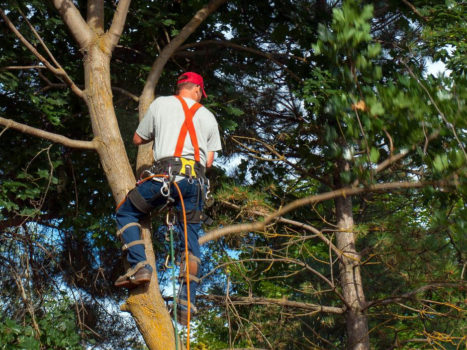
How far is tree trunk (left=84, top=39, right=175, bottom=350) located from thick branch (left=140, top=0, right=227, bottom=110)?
0.48 metres

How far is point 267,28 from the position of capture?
796 centimetres

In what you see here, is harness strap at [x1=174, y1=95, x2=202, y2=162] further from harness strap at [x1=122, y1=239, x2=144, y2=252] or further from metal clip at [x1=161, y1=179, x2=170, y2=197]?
harness strap at [x1=122, y1=239, x2=144, y2=252]

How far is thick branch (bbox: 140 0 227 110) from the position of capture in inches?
217

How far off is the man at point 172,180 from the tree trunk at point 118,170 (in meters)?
0.12

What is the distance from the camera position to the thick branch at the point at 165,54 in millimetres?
5500

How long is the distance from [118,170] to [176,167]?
585 mm

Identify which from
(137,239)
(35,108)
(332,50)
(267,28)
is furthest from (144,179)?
(267,28)

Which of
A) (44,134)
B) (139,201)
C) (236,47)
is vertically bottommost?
(139,201)

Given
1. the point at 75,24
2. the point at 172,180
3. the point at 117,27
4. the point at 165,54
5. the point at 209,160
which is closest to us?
the point at 172,180

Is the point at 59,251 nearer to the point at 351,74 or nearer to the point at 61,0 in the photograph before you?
the point at 61,0

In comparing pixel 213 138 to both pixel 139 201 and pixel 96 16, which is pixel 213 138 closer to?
pixel 139 201

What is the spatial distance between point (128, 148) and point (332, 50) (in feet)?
16.1

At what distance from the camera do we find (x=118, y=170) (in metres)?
4.61

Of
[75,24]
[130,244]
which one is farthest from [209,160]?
[75,24]
